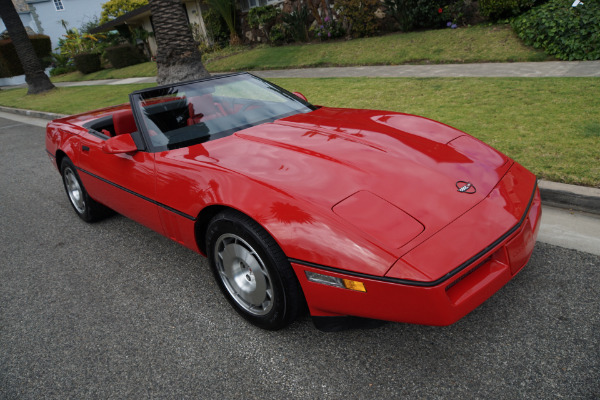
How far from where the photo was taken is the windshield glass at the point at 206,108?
295 cm

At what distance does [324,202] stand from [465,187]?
739mm

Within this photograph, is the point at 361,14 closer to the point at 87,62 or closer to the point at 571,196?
the point at 571,196

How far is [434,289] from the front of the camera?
1.71 metres

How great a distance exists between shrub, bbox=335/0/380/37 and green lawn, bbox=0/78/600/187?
438cm

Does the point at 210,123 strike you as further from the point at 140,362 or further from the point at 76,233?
the point at 76,233

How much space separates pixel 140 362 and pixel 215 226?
2.68 ft

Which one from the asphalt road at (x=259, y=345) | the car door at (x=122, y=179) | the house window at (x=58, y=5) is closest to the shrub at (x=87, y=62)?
the house window at (x=58, y=5)

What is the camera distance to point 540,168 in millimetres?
3646

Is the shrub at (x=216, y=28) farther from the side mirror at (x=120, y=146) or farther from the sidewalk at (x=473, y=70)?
the side mirror at (x=120, y=146)

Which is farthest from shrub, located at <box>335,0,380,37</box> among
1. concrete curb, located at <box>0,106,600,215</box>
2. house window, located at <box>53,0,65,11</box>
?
house window, located at <box>53,0,65,11</box>

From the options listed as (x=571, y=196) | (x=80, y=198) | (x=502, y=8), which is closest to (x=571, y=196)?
(x=571, y=196)

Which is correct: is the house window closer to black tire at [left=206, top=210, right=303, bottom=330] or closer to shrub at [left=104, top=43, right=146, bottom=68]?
shrub at [left=104, top=43, right=146, bottom=68]

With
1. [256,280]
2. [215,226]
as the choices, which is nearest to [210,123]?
[215,226]

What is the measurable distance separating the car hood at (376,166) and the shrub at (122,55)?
2212cm
